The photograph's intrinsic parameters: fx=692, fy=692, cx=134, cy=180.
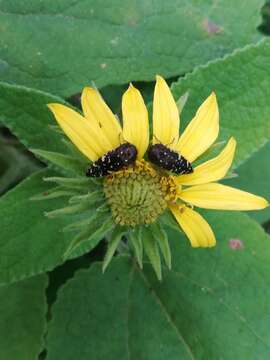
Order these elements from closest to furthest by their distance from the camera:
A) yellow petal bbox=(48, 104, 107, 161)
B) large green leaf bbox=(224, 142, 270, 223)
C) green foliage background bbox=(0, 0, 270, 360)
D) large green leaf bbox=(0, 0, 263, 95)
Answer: yellow petal bbox=(48, 104, 107, 161) → green foliage background bbox=(0, 0, 270, 360) → large green leaf bbox=(0, 0, 263, 95) → large green leaf bbox=(224, 142, 270, 223)

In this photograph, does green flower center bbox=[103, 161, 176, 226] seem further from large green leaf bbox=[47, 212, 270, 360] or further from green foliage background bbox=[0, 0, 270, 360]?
large green leaf bbox=[47, 212, 270, 360]

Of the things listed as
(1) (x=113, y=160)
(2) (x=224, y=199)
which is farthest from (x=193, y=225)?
(1) (x=113, y=160)

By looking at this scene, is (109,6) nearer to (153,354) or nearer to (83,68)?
(83,68)

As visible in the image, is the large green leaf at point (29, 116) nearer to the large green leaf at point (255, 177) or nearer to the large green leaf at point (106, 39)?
the large green leaf at point (106, 39)

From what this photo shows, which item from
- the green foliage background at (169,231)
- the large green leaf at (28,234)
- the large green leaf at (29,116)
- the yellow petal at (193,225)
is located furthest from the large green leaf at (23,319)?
the yellow petal at (193,225)

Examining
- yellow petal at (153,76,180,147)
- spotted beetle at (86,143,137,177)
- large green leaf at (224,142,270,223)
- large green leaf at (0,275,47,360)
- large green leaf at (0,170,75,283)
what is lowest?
large green leaf at (0,275,47,360)

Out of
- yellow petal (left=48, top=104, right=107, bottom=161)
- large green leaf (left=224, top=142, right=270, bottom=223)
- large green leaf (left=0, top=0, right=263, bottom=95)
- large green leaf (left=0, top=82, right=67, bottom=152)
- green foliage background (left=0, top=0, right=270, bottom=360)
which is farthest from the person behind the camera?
large green leaf (left=224, top=142, right=270, bottom=223)

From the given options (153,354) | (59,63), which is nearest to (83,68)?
(59,63)

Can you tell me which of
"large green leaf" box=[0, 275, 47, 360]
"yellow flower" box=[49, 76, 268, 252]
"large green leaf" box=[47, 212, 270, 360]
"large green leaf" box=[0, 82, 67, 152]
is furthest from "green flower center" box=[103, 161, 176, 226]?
"large green leaf" box=[0, 275, 47, 360]
